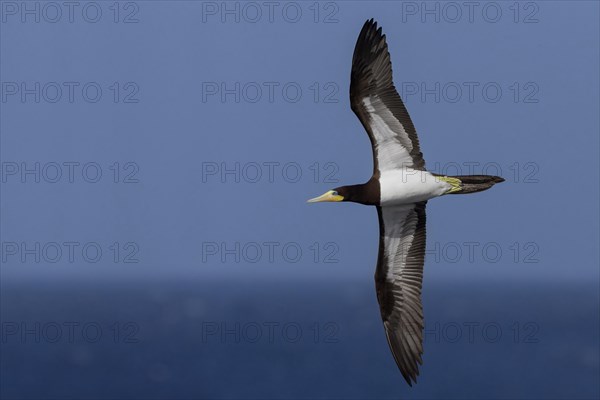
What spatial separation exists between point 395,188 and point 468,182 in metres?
1.83

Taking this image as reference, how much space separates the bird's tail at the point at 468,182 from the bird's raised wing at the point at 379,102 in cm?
84

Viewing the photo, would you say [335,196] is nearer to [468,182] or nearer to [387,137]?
[387,137]

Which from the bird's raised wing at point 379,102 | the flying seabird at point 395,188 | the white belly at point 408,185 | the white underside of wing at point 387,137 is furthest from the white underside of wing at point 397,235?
the bird's raised wing at point 379,102

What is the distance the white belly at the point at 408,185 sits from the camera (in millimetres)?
28078

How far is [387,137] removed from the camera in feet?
92.4

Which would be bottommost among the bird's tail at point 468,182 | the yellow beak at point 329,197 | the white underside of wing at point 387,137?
the yellow beak at point 329,197

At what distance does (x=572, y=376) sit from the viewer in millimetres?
163750

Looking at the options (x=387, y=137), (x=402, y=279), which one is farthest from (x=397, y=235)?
(x=387, y=137)

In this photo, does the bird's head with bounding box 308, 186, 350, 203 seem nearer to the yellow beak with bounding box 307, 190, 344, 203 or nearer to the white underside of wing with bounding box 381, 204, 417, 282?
the yellow beak with bounding box 307, 190, 344, 203

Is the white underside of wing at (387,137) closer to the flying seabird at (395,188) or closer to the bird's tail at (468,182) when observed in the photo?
the flying seabird at (395,188)

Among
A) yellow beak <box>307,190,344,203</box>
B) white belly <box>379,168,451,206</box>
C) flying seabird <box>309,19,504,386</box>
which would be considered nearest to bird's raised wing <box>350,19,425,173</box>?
flying seabird <box>309,19,504,386</box>

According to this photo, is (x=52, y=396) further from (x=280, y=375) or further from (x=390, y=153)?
(x=390, y=153)

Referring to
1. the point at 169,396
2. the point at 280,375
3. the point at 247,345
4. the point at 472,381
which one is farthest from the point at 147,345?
the point at 472,381

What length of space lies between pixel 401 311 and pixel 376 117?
5.49 m
